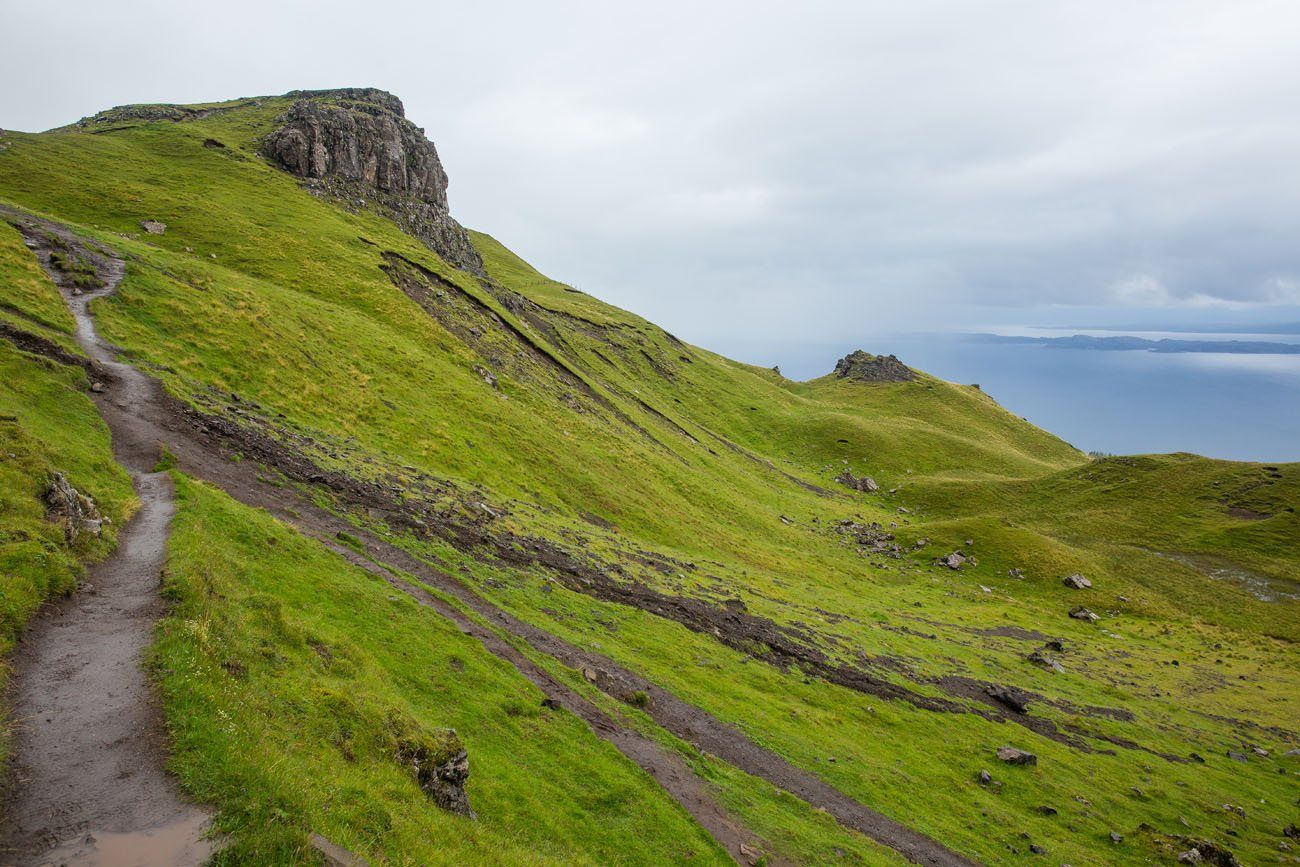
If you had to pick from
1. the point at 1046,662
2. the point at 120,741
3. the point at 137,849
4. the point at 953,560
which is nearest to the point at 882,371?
the point at 953,560

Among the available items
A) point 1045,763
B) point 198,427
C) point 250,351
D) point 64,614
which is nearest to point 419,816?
point 64,614

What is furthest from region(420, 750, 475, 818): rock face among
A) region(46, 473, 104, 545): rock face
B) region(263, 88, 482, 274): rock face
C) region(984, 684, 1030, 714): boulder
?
region(263, 88, 482, 274): rock face

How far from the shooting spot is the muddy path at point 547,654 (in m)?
22.2

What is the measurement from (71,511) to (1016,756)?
42957 mm

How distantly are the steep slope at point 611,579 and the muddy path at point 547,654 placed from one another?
30cm

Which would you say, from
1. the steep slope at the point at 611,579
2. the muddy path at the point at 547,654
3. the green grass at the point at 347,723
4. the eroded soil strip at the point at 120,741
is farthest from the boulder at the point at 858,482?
the green grass at the point at 347,723

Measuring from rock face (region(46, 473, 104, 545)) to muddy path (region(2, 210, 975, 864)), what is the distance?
8.19 meters

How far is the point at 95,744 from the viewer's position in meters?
10.3

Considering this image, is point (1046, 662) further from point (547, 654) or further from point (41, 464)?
point (41, 464)

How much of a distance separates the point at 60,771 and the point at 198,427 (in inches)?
1062

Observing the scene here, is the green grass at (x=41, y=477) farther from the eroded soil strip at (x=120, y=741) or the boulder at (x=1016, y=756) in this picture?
the boulder at (x=1016, y=756)

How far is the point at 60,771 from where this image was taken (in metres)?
9.67

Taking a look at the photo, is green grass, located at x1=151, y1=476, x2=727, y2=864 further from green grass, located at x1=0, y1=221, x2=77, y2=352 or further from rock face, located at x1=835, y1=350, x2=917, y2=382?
rock face, located at x1=835, y1=350, x2=917, y2=382

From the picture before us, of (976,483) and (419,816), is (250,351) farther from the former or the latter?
(976,483)
